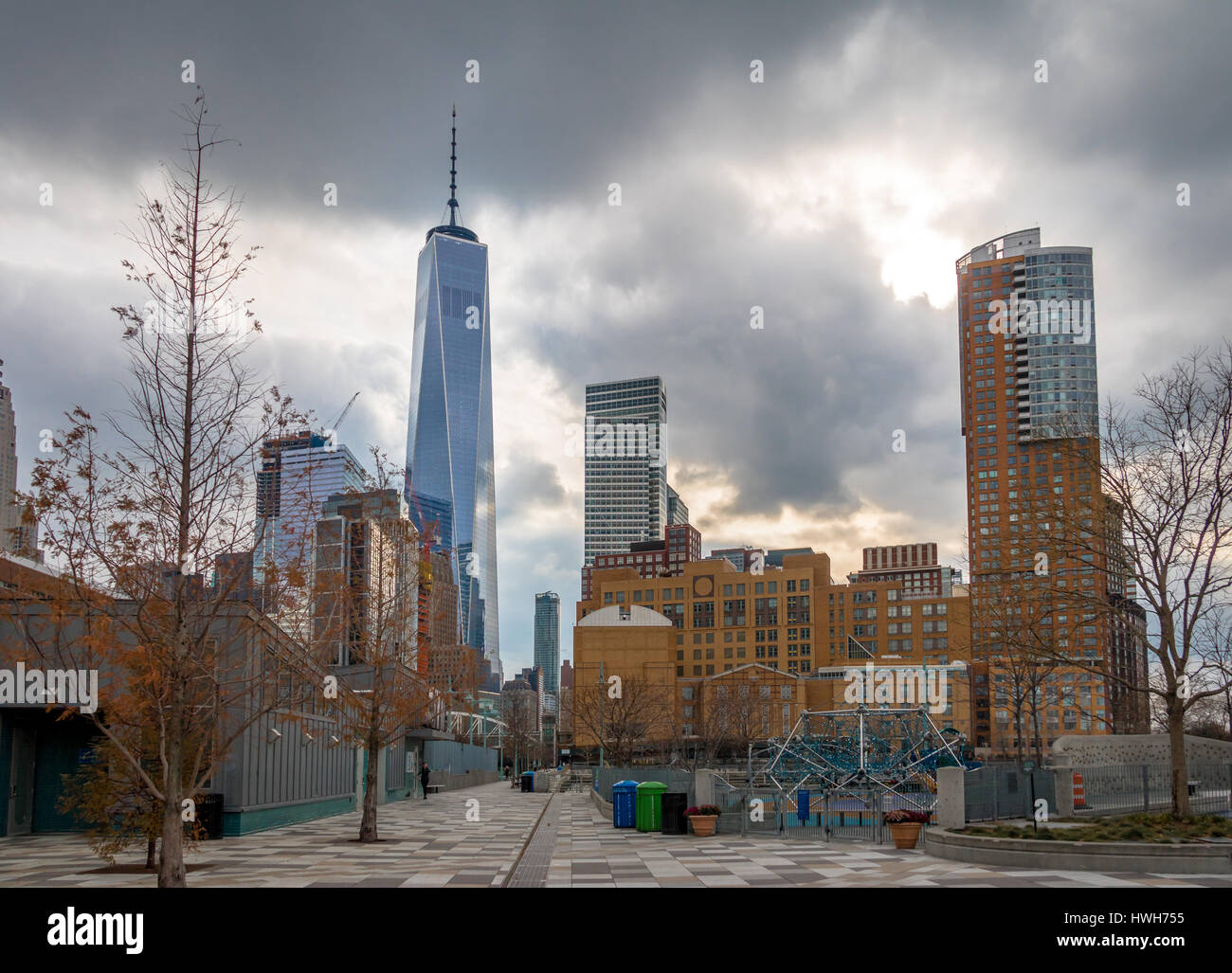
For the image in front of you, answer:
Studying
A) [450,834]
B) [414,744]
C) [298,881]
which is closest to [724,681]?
[414,744]

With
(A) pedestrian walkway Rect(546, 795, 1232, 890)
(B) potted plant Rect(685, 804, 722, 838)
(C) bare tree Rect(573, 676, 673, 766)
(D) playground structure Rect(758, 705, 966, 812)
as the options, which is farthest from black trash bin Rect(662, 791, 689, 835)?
(C) bare tree Rect(573, 676, 673, 766)

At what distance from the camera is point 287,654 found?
79.9ft

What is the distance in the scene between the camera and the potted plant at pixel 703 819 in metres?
26.9

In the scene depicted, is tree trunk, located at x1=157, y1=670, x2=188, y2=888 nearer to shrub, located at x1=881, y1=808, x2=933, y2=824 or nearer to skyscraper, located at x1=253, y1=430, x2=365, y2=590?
skyscraper, located at x1=253, y1=430, x2=365, y2=590

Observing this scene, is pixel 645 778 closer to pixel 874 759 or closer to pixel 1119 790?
pixel 874 759

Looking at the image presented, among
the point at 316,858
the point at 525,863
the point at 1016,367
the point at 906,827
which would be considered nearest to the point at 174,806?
the point at 316,858

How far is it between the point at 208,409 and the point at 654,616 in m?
133

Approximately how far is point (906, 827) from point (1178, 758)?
574 cm

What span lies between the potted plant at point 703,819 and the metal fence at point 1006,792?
6.56 meters

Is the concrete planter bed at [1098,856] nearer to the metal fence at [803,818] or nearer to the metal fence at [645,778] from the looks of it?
the metal fence at [803,818]

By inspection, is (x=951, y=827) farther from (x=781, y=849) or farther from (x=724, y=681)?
(x=724, y=681)

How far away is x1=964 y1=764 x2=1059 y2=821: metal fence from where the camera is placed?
2453cm

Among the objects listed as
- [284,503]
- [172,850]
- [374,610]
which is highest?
[284,503]

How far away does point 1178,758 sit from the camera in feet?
68.6
